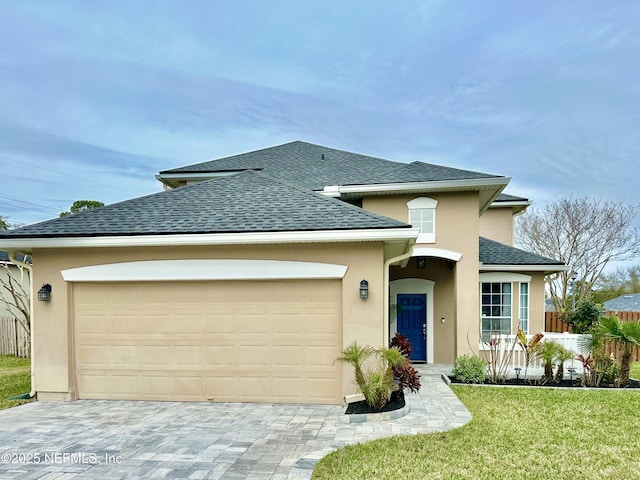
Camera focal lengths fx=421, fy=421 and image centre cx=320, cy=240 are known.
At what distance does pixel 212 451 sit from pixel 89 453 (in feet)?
5.20

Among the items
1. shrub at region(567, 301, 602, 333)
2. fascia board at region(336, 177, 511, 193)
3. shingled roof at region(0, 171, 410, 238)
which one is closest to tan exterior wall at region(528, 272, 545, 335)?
fascia board at region(336, 177, 511, 193)

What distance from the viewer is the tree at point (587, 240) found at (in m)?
26.0

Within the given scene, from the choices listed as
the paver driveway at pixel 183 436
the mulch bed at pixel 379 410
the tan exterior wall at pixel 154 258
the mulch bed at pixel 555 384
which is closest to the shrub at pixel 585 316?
the mulch bed at pixel 555 384

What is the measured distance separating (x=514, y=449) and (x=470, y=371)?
450cm

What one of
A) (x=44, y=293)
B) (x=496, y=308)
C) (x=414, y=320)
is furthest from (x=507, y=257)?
(x=44, y=293)

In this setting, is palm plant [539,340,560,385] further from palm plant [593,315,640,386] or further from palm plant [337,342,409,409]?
palm plant [337,342,409,409]

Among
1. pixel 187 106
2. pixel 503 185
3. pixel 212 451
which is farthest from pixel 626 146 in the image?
pixel 212 451

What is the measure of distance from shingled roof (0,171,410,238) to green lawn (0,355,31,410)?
3.32 metres

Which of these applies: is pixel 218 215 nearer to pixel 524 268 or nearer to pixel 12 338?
pixel 524 268

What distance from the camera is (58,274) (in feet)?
27.4

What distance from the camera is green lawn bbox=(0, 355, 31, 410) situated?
858 cm

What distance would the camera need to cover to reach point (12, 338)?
1562 cm

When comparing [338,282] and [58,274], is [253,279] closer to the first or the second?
[338,282]

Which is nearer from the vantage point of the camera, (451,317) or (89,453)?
(89,453)
